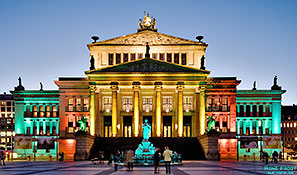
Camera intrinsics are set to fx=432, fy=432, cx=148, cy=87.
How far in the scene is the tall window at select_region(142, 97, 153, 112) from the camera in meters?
85.2

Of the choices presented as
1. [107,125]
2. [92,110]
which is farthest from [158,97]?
[107,125]

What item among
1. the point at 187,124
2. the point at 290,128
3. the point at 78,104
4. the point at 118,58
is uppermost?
the point at 118,58

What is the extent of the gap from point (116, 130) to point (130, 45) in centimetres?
1884

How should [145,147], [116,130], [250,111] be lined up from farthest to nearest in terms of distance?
[250,111], [116,130], [145,147]

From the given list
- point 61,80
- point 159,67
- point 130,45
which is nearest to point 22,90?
point 61,80

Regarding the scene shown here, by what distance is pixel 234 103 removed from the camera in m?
84.3

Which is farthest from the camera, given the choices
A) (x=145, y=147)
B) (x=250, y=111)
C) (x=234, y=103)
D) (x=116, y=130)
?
(x=250, y=111)

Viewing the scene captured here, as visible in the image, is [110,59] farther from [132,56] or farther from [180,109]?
[180,109]

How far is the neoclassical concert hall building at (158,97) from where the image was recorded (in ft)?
259

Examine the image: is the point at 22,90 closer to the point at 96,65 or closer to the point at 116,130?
the point at 96,65

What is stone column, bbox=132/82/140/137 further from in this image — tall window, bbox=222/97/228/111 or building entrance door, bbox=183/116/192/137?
tall window, bbox=222/97/228/111

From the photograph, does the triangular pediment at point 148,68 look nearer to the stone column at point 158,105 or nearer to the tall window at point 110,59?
the stone column at point 158,105

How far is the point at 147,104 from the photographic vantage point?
281 ft

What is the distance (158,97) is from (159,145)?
11.2 metres
